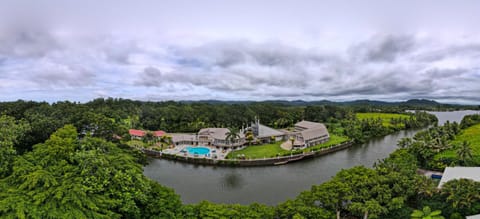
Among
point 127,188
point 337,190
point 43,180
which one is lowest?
point 337,190

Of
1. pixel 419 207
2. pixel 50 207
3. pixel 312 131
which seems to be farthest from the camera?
pixel 312 131

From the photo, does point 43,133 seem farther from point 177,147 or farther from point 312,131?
point 312,131

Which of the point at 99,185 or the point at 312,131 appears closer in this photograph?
the point at 99,185

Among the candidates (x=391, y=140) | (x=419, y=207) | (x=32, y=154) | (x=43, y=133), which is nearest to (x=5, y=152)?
(x=32, y=154)

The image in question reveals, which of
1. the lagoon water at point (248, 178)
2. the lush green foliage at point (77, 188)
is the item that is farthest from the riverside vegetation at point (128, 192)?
the lagoon water at point (248, 178)

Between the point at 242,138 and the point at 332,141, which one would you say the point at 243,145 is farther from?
the point at 332,141

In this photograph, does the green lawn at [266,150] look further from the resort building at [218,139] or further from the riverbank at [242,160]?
the resort building at [218,139]

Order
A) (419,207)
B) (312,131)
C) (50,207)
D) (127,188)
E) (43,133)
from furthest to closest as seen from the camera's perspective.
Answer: (312,131), (43,133), (419,207), (127,188), (50,207)

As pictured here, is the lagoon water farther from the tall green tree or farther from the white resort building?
the tall green tree
